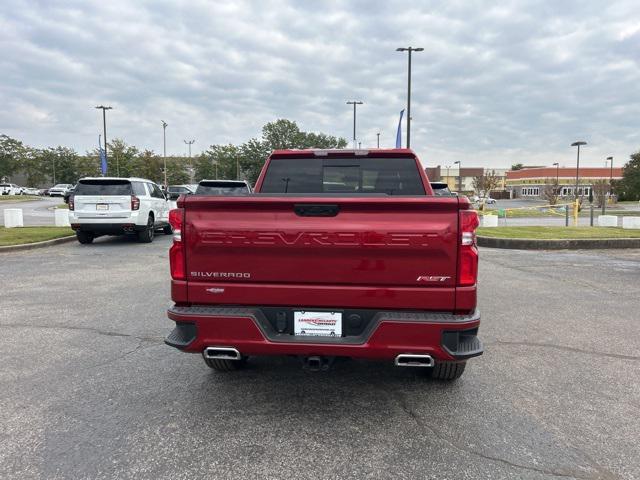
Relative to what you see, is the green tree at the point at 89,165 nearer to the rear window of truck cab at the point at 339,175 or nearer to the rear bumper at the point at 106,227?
the rear bumper at the point at 106,227

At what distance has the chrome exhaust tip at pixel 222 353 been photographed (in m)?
3.15

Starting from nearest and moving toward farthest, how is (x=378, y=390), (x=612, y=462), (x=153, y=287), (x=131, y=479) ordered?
(x=131, y=479)
(x=612, y=462)
(x=378, y=390)
(x=153, y=287)

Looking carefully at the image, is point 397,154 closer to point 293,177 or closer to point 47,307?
point 293,177

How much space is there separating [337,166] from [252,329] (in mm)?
2134

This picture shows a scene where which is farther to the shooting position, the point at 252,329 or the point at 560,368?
the point at 560,368

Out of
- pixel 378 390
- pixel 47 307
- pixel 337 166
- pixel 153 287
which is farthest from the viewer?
pixel 153 287

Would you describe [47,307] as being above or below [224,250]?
below

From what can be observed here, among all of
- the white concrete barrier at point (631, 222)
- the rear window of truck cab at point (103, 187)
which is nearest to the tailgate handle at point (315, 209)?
the rear window of truck cab at point (103, 187)

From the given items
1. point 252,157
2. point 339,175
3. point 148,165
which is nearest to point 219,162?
A: point 252,157

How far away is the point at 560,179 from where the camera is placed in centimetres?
8912

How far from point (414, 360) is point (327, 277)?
2.57 feet

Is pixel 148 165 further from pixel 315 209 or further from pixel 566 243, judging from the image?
pixel 315 209

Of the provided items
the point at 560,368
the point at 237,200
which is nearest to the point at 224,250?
the point at 237,200

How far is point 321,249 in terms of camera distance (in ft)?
9.81
